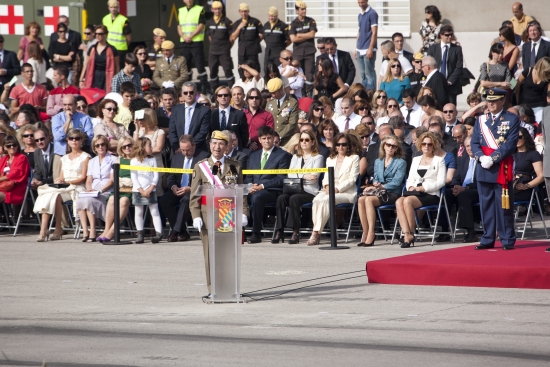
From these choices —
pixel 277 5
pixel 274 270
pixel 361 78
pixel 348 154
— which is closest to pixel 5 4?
pixel 277 5

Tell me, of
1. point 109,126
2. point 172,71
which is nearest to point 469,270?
point 109,126

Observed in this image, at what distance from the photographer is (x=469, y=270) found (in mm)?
→ 11438

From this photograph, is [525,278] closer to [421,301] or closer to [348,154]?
[421,301]

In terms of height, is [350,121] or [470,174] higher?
[350,121]

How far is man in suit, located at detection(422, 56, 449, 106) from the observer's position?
61.6ft

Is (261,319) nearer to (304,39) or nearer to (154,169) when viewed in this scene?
(154,169)

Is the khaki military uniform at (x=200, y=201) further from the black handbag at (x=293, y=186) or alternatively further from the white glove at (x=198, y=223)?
the black handbag at (x=293, y=186)

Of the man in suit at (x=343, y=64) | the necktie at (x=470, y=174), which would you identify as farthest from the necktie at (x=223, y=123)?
the man in suit at (x=343, y=64)

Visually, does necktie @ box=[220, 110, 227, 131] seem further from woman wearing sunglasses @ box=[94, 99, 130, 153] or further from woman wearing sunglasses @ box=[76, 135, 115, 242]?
woman wearing sunglasses @ box=[76, 135, 115, 242]

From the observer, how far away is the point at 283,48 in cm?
2256

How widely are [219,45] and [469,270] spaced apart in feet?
41.0

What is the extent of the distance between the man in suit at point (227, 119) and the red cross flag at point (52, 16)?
8.87 meters

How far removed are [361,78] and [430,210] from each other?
8208 mm

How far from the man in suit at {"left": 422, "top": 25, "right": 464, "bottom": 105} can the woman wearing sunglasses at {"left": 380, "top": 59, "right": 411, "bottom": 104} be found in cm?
80
